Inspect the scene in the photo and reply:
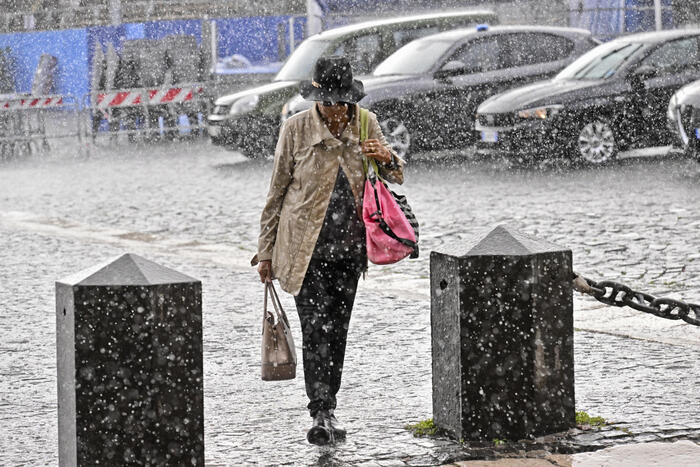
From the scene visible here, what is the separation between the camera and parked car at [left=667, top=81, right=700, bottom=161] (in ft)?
46.5

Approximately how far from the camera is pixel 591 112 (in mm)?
15930

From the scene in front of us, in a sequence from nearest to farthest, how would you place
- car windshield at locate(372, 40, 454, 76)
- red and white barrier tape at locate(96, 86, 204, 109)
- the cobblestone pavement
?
the cobblestone pavement → car windshield at locate(372, 40, 454, 76) → red and white barrier tape at locate(96, 86, 204, 109)

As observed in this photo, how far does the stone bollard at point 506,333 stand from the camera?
5.01 meters

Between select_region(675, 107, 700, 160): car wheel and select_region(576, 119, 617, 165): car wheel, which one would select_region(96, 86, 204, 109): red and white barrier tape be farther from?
select_region(675, 107, 700, 160): car wheel

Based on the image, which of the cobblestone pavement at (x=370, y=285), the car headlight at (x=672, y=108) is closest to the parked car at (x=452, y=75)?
the cobblestone pavement at (x=370, y=285)

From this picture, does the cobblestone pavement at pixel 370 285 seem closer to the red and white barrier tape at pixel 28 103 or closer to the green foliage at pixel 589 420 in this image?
the green foliage at pixel 589 420

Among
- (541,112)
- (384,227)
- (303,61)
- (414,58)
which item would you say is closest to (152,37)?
(303,61)

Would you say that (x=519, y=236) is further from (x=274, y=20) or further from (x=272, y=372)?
(x=274, y=20)

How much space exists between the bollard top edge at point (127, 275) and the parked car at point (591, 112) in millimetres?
11859

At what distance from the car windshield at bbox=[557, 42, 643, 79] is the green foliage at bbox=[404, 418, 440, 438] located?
11536mm

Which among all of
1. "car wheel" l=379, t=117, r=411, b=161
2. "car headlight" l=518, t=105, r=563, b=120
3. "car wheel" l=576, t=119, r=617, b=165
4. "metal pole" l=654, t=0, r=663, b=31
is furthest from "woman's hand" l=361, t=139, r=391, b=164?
"metal pole" l=654, t=0, r=663, b=31

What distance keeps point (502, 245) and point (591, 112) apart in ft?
36.8

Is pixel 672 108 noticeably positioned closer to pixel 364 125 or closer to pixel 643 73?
pixel 643 73

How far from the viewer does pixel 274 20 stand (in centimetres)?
2730
